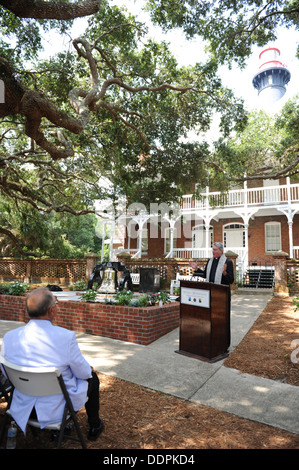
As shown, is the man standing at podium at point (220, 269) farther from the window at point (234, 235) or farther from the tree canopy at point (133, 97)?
the window at point (234, 235)

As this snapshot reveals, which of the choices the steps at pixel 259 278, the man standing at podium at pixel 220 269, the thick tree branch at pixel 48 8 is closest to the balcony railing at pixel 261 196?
the steps at pixel 259 278

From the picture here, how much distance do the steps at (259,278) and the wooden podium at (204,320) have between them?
11.6 metres

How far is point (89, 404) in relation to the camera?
263 centimetres

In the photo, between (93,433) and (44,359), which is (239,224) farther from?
(44,359)

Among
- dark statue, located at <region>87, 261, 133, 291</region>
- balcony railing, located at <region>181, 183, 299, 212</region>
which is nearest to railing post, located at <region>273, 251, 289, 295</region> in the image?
balcony railing, located at <region>181, 183, 299, 212</region>

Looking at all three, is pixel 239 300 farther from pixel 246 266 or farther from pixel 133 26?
pixel 133 26

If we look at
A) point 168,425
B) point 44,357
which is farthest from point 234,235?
point 44,357

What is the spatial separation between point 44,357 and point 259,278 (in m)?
16.4

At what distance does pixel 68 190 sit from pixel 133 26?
959 centimetres

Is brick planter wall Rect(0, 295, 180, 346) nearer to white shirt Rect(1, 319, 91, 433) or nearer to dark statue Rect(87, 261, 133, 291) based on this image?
white shirt Rect(1, 319, 91, 433)

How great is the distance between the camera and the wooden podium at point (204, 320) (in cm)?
479

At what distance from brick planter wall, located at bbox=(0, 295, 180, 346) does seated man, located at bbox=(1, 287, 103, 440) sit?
345cm

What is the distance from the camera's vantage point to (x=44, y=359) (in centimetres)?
221
